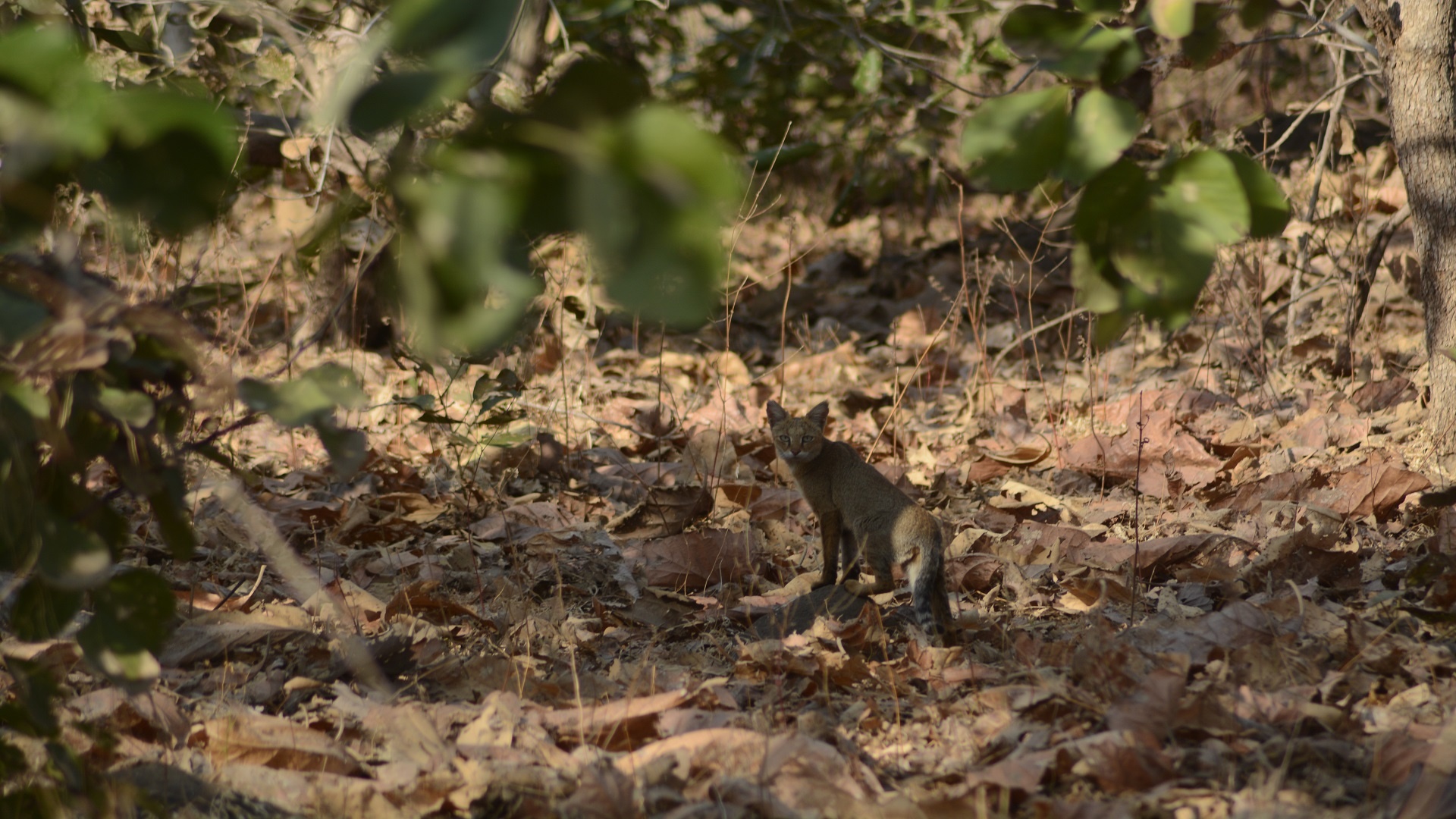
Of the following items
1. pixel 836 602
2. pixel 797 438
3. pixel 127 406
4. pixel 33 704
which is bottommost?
pixel 836 602

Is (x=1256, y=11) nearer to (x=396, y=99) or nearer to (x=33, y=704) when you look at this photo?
(x=396, y=99)

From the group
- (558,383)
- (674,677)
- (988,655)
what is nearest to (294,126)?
(558,383)

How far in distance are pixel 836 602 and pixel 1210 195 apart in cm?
232

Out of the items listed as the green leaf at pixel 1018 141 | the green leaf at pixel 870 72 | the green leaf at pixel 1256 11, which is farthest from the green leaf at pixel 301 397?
the green leaf at pixel 870 72

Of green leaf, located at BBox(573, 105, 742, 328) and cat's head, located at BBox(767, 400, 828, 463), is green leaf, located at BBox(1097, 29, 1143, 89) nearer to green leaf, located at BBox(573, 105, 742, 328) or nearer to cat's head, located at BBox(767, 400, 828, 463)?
green leaf, located at BBox(573, 105, 742, 328)

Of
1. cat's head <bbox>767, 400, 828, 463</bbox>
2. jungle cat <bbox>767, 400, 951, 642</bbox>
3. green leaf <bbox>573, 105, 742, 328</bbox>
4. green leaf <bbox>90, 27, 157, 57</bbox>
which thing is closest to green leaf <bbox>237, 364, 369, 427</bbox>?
green leaf <bbox>573, 105, 742, 328</bbox>

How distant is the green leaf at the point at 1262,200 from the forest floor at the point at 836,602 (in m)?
1.04

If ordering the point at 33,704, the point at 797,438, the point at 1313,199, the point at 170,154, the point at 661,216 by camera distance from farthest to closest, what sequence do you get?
the point at 1313,199
the point at 797,438
the point at 33,704
the point at 170,154
the point at 661,216

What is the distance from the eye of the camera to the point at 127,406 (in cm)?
148

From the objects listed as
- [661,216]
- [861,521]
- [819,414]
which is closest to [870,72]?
[819,414]

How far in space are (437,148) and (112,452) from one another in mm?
1014

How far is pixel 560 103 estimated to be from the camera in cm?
85

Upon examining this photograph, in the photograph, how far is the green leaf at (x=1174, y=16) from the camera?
119 cm

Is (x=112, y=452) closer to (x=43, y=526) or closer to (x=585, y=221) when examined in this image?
(x=43, y=526)
